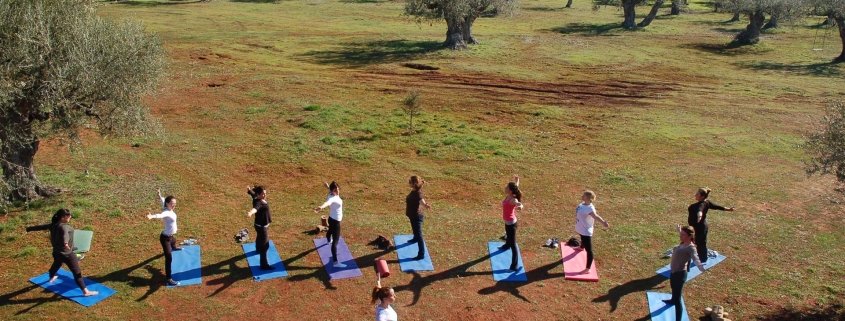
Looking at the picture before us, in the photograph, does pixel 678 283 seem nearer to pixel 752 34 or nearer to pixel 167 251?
pixel 167 251

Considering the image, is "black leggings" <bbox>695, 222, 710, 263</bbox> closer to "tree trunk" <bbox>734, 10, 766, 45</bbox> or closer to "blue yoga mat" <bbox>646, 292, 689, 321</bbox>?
"blue yoga mat" <bbox>646, 292, 689, 321</bbox>

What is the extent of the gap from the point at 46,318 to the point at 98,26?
7.39m

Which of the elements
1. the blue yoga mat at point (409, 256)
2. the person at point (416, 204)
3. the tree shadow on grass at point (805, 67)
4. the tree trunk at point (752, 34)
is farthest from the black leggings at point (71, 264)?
the tree trunk at point (752, 34)

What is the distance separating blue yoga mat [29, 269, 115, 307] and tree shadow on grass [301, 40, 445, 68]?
24.8 meters

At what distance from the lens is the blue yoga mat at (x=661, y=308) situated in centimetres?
1172

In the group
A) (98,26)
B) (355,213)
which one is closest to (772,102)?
(355,213)

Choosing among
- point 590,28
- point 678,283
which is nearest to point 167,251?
point 678,283

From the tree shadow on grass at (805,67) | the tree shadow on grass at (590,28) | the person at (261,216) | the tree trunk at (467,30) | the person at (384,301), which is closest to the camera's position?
the person at (384,301)

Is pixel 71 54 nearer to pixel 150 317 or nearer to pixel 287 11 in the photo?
pixel 150 317

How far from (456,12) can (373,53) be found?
230 inches

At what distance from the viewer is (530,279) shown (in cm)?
1309

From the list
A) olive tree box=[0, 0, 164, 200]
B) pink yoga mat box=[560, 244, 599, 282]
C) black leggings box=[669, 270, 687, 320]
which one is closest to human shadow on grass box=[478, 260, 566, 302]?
pink yoga mat box=[560, 244, 599, 282]

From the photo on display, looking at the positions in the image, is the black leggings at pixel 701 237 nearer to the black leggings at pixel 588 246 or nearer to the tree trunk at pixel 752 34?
the black leggings at pixel 588 246

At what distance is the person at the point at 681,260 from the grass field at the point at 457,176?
89 centimetres
